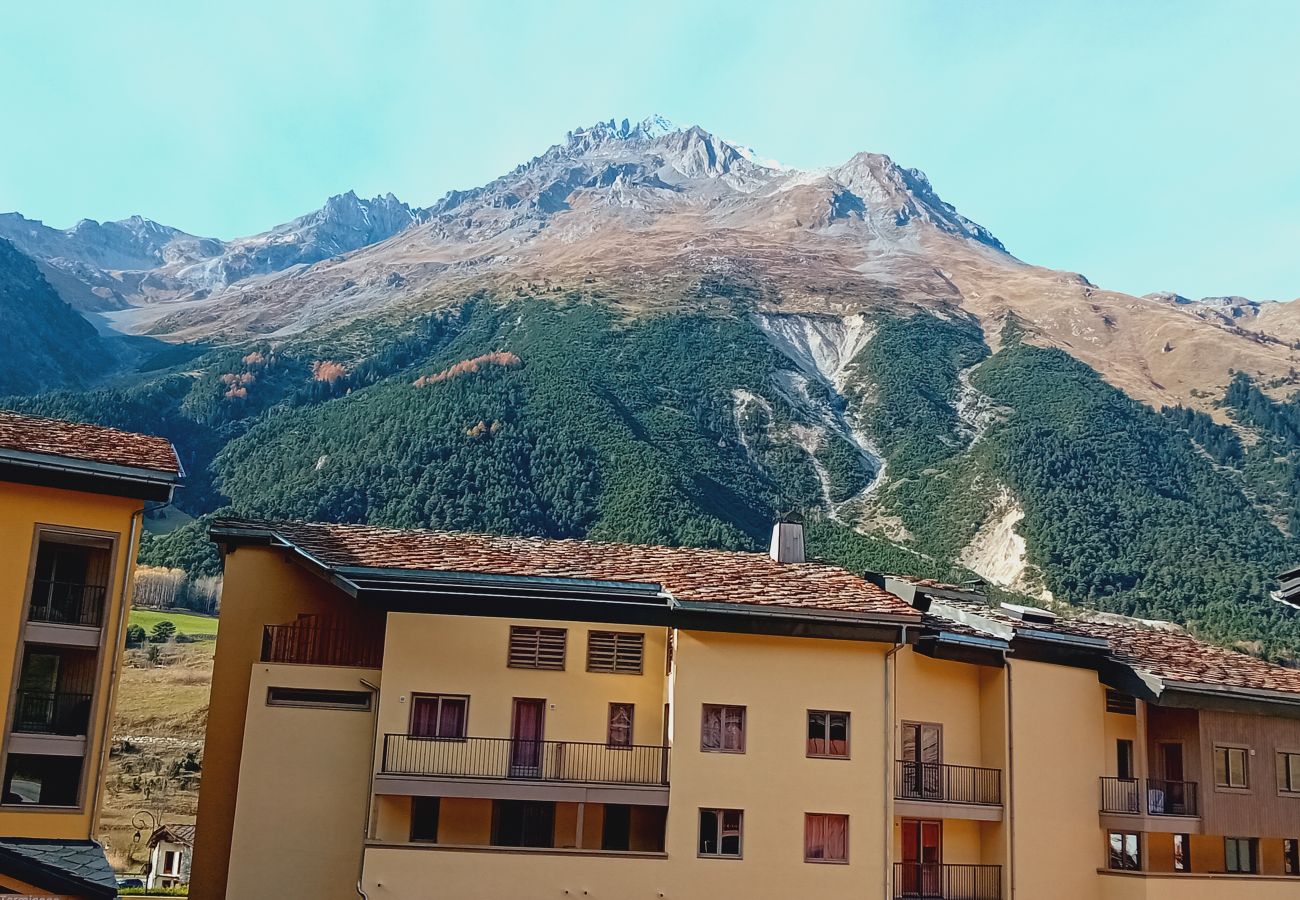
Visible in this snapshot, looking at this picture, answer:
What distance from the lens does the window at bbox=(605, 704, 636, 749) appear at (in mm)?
29203

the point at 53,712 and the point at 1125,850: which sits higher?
the point at 53,712

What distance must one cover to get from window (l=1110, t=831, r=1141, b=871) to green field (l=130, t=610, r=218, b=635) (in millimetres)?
56467

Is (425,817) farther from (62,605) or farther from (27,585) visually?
(27,585)

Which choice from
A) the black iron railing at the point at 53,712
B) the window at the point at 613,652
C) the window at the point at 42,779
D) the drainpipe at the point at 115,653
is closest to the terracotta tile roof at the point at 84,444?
the drainpipe at the point at 115,653

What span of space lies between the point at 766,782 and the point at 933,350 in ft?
377

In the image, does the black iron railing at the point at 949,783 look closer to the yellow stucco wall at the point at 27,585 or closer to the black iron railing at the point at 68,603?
the yellow stucco wall at the point at 27,585

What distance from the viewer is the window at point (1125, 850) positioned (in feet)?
103

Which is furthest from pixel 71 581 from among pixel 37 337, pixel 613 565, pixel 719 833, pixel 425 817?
pixel 37 337

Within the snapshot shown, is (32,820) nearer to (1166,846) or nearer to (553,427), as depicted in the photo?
(1166,846)

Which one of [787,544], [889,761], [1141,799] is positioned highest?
[787,544]

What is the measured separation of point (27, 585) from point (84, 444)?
3111mm

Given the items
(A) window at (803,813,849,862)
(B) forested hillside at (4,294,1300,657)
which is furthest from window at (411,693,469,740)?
(B) forested hillside at (4,294,1300,657)

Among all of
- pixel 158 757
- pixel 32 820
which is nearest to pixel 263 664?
pixel 32 820

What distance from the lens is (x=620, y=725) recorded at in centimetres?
2930
